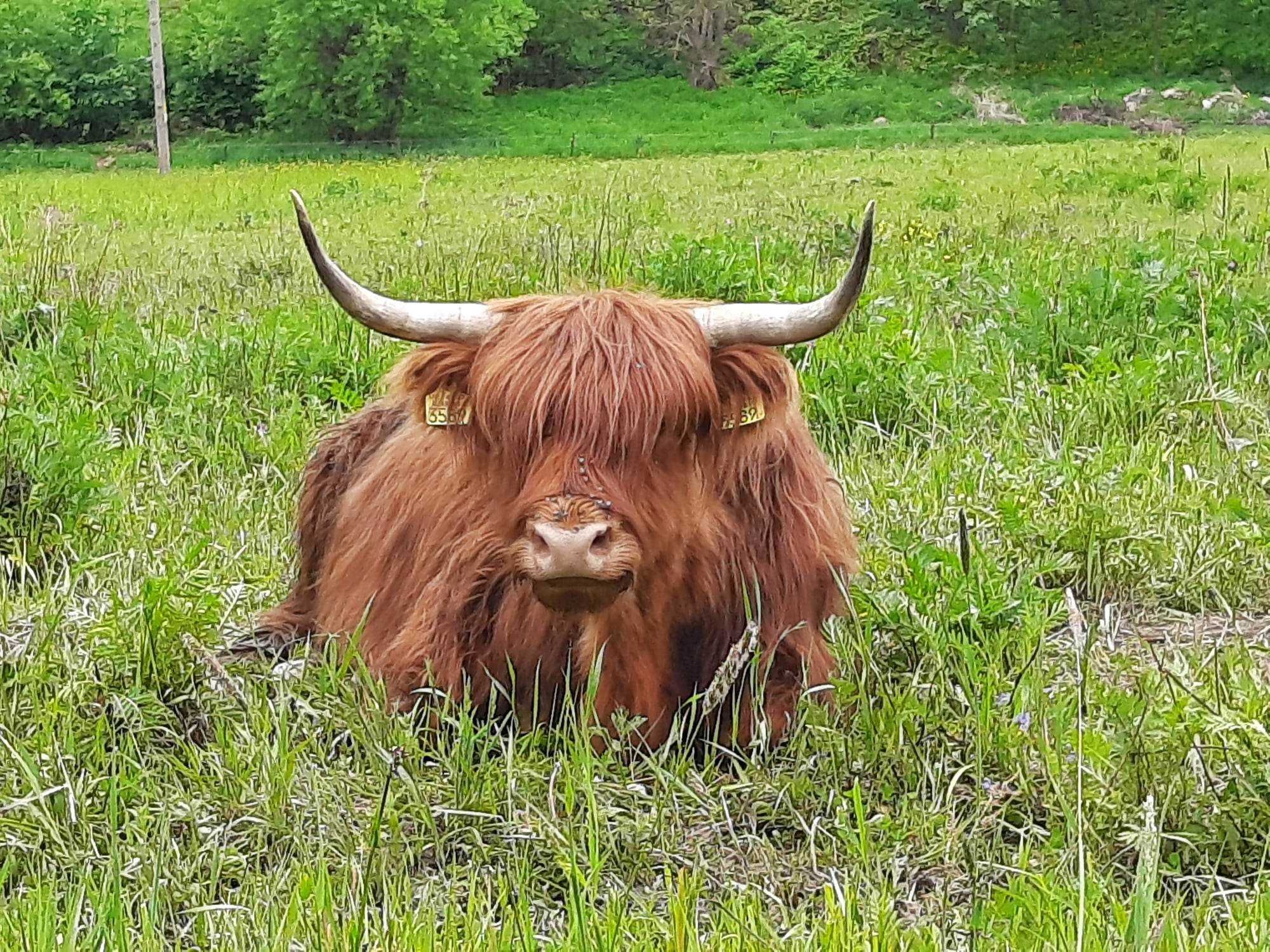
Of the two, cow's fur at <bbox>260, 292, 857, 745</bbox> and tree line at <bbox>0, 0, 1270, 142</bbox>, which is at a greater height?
tree line at <bbox>0, 0, 1270, 142</bbox>

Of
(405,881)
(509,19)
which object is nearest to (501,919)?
(405,881)

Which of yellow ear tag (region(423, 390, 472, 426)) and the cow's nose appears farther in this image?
yellow ear tag (region(423, 390, 472, 426))

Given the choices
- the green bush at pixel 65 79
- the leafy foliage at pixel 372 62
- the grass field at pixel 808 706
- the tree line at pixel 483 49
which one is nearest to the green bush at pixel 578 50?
the tree line at pixel 483 49

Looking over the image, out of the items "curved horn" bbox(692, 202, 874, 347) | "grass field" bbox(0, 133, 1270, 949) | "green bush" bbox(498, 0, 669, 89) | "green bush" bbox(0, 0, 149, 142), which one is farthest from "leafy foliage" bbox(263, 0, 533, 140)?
"curved horn" bbox(692, 202, 874, 347)

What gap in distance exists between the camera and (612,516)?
9.16 ft

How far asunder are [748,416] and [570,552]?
65 centimetres

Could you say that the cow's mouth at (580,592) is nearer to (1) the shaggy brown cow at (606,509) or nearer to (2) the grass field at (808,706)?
(1) the shaggy brown cow at (606,509)

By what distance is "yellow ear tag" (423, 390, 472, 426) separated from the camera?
10.4 feet

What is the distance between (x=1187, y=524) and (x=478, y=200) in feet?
38.9

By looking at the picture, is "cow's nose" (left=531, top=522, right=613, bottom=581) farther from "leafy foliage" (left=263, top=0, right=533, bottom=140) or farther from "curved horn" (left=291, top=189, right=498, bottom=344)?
"leafy foliage" (left=263, top=0, right=533, bottom=140)

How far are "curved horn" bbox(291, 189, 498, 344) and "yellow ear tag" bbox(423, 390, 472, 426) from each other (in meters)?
0.12

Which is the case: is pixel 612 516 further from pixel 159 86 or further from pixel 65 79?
pixel 65 79

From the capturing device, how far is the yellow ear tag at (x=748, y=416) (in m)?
3.14

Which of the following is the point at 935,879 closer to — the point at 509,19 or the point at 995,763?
the point at 995,763
